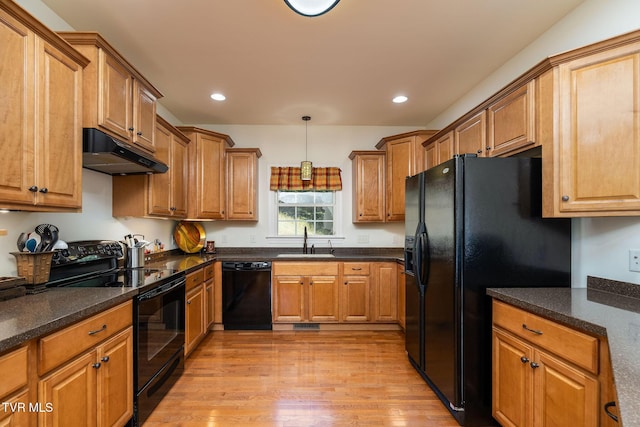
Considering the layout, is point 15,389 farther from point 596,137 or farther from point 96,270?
point 596,137

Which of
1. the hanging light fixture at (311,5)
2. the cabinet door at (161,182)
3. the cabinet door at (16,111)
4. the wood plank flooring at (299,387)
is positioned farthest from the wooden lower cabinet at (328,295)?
the hanging light fixture at (311,5)

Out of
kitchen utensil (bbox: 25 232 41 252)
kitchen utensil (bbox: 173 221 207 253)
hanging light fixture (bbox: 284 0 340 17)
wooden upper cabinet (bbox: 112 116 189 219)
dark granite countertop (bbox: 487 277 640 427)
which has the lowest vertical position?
dark granite countertop (bbox: 487 277 640 427)

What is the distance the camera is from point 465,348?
1.88 meters

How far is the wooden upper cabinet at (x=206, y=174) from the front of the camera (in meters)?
3.54

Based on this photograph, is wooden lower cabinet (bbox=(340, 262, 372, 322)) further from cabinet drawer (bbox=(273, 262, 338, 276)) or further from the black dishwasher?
the black dishwasher

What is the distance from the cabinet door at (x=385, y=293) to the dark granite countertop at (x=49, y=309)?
258cm

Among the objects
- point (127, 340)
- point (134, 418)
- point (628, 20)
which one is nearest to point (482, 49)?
point (628, 20)

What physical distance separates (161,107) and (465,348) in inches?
156

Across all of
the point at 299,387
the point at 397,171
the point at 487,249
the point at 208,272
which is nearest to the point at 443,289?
the point at 487,249

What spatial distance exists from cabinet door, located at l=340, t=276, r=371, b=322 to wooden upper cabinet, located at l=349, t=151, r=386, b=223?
2.70ft

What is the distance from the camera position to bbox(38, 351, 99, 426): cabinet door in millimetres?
1186

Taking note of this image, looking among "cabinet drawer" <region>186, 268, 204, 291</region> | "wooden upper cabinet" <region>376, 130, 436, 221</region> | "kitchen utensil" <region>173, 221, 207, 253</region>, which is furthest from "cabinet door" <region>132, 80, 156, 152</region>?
"wooden upper cabinet" <region>376, 130, 436, 221</region>

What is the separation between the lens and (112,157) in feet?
6.54

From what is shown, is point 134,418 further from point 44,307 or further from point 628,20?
point 628,20
